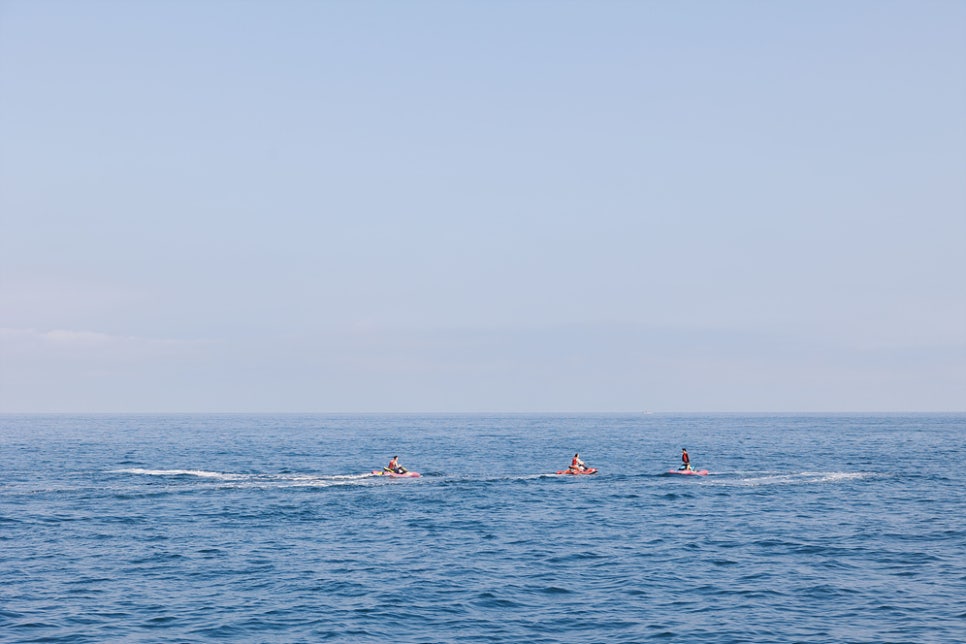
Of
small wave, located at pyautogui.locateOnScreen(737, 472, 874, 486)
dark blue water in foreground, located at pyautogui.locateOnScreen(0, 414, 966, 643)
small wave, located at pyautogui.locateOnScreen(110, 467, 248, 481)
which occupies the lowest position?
dark blue water in foreground, located at pyautogui.locateOnScreen(0, 414, 966, 643)

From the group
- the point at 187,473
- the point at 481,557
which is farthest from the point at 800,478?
the point at 187,473

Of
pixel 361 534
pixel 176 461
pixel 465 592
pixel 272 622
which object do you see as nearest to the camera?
pixel 272 622

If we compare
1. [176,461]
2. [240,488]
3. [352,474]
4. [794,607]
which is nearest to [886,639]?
[794,607]

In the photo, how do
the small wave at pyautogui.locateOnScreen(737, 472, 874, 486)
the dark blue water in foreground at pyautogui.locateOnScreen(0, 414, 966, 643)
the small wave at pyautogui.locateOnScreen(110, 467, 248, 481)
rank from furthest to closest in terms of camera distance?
the small wave at pyautogui.locateOnScreen(110, 467, 248, 481) → the small wave at pyautogui.locateOnScreen(737, 472, 874, 486) → the dark blue water in foreground at pyautogui.locateOnScreen(0, 414, 966, 643)

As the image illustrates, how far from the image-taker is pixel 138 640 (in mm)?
30797

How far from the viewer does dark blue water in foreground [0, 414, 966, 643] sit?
1288 inches

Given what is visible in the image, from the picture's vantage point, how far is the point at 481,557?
4453cm

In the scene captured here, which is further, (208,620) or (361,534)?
(361,534)

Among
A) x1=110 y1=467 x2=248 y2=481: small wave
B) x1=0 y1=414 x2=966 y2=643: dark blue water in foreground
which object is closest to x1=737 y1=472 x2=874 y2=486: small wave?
x1=0 y1=414 x2=966 y2=643: dark blue water in foreground

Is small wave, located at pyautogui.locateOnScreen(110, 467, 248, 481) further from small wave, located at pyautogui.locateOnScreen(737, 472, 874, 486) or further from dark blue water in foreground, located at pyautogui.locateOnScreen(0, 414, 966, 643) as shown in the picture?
small wave, located at pyautogui.locateOnScreen(737, 472, 874, 486)

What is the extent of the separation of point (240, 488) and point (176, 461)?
33.6m

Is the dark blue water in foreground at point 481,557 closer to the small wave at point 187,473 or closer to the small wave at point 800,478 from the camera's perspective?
the small wave at point 800,478

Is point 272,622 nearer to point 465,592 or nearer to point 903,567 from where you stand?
point 465,592

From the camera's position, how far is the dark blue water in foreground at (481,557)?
1288 inches
